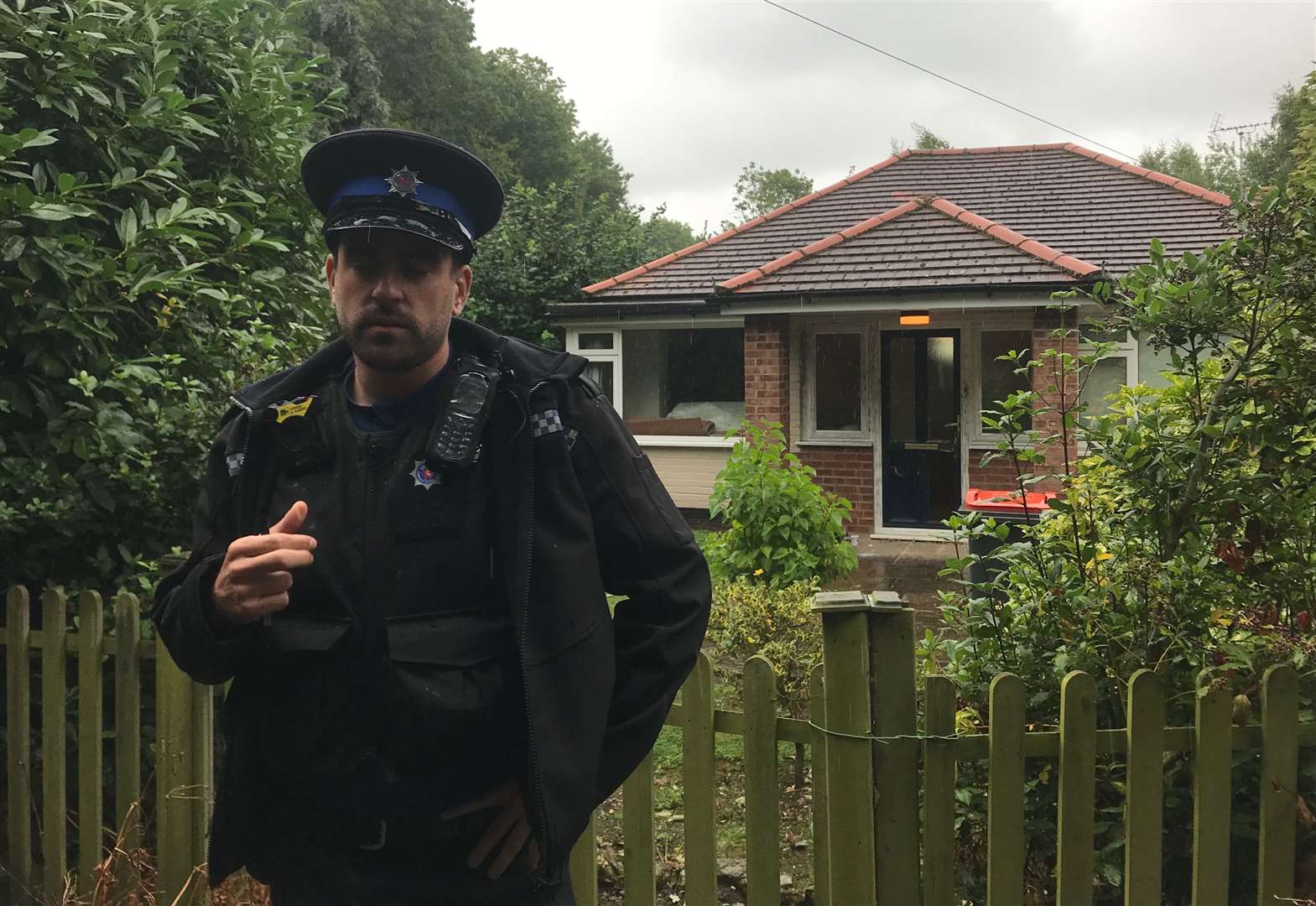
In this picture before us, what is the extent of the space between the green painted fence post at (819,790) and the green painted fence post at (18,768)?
2521 millimetres

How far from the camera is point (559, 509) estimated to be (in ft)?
5.91

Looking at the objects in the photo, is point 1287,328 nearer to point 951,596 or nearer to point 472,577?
point 951,596

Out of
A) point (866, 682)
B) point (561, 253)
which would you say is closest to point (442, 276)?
point (866, 682)

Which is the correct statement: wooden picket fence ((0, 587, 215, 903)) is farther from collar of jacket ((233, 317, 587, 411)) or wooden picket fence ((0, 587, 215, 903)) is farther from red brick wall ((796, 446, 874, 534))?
red brick wall ((796, 446, 874, 534))

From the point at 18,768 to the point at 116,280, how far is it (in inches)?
64.9

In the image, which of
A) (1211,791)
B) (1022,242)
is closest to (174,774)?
(1211,791)

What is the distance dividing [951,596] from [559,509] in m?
1.82

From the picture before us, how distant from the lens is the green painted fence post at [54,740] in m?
3.33

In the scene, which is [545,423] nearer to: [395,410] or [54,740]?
[395,410]

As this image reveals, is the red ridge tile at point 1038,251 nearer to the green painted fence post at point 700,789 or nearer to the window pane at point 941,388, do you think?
the window pane at point 941,388

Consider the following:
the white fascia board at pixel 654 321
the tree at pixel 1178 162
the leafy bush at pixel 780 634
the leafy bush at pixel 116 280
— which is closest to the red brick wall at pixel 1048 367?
the white fascia board at pixel 654 321

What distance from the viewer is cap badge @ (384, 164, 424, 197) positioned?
6.38 ft

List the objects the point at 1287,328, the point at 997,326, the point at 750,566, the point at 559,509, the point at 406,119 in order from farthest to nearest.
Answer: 1. the point at 406,119
2. the point at 997,326
3. the point at 750,566
4. the point at 1287,328
5. the point at 559,509

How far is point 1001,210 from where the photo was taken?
48.2 feet
